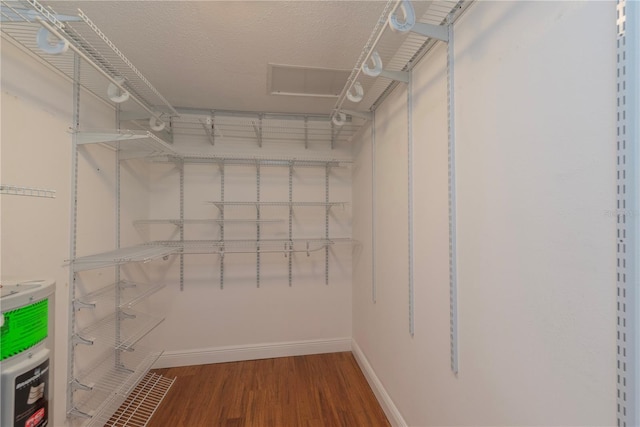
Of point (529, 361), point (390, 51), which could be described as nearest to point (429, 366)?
point (529, 361)

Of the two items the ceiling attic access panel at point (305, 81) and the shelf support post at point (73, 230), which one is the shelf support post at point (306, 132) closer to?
the ceiling attic access panel at point (305, 81)

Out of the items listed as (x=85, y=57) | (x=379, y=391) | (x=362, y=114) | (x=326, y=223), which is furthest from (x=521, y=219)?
(x=326, y=223)

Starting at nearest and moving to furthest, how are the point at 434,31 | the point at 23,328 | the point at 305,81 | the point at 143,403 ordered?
the point at 23,328
the point at 434,31
the point at 305,81
the point at 143,403

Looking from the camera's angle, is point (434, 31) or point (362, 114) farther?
point (362, 114)

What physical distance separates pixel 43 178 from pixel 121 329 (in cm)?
128

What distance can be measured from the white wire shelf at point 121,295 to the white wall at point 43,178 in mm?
109

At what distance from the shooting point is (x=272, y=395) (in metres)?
2.17

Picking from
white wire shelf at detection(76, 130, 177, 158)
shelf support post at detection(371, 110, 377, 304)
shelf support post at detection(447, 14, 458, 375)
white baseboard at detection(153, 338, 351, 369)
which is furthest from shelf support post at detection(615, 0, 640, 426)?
white baseboard at detection(153, 338, 351, 369)

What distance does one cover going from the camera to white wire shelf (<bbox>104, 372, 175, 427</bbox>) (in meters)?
1.93

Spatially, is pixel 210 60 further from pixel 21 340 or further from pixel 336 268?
pixel 336 268

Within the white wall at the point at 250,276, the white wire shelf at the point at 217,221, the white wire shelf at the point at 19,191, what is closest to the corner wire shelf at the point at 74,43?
the white wire shelf at the point at 19,191

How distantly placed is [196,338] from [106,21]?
254 centimetres

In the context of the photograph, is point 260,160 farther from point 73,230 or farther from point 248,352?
point 248,352

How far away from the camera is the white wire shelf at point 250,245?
2529mm
